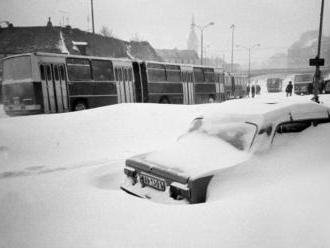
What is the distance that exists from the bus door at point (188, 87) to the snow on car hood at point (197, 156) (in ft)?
51.3

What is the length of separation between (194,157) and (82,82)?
38.2 feet

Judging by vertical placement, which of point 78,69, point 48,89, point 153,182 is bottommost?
point 153,182

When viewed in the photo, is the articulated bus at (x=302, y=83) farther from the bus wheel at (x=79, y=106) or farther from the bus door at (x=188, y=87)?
the bus wheel at (x=79, y=106)

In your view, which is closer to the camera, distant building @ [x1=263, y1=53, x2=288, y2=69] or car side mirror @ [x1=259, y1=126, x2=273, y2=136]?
car side mirror @ [x1=259, y1=126, x2=273, y2=136]

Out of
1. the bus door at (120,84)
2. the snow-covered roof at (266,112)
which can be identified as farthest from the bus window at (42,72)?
the snow-covered roof at (266,112)

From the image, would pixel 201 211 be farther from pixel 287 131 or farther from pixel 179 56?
pixel 179 56

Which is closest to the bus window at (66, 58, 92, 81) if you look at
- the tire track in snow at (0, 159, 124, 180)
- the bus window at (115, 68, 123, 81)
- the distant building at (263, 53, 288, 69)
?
the bus window at (115, 68, 123, 81)

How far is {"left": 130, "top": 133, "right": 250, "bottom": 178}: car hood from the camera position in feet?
11.8

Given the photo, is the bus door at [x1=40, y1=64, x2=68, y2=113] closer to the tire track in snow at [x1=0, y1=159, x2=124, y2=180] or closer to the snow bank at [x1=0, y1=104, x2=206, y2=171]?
the snow bank at [x1=0, y1=104, x2=206, y2=171]

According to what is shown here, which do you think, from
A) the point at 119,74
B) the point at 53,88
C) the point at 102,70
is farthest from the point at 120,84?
the point at 53,88

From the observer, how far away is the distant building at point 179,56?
93188 millimetres

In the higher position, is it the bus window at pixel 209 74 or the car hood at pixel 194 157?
the bus window at pixel 209 74

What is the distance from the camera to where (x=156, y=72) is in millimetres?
18094

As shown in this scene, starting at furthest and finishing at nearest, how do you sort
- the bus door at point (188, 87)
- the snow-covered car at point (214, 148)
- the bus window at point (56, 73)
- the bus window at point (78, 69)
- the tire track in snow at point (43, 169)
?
1. the bus door at point (188, 87)
2. the bus window at point (78, 69)
3. the bus window at point (56, 73)
4. the tire track in snow at point (43, 169)
5. the snow-covered car at point (214, 148)
